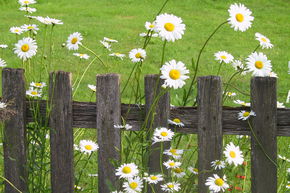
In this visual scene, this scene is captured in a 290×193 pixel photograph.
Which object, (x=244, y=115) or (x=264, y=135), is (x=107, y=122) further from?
(x=264, y=135)

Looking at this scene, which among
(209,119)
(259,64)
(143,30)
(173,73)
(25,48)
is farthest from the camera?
(143,30)

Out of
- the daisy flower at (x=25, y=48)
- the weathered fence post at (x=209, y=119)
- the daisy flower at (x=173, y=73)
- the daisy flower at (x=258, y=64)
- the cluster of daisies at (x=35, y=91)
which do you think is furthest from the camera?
the cluster of daisies at (x=35, y=91)

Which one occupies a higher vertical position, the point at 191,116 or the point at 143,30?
the point at 143,30

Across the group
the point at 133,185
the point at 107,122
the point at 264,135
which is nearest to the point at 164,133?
the point at 133,185

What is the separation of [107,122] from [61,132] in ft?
0.85

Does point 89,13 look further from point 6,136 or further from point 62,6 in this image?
point 6,136

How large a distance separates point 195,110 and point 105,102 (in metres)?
0.47

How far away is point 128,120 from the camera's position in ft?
10.0

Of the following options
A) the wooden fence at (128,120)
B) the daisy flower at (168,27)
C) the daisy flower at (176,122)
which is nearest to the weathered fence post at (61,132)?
the wooden fence at (128,120)

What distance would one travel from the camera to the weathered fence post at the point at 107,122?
118 inches

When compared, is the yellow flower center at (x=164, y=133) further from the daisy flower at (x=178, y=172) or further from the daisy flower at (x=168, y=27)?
the daisy flower at (x=168, y=27)

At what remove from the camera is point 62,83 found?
3033 mm

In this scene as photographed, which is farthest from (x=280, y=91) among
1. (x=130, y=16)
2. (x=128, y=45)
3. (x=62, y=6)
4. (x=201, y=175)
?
(x=62, y=6)

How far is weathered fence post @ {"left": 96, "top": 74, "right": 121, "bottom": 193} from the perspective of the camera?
9.84 feet
